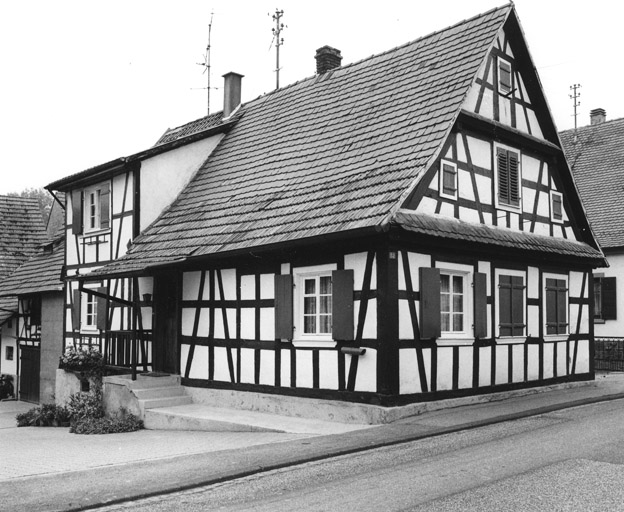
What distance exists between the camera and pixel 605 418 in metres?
12.0

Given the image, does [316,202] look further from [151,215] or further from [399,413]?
[151,215]

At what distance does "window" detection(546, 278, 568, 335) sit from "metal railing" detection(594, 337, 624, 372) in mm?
6991

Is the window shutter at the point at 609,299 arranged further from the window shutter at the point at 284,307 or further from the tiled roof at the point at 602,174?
the window shutter at the point at 284,307

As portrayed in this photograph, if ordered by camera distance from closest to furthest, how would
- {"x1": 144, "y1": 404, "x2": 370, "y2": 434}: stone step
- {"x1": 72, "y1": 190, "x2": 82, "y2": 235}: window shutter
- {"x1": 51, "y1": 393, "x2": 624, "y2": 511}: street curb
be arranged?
1. {"x1": 51, "y1": 393, "x2": 624, "y2": 511}: street curb
2. {"x1": 144, "y1": 404, "x2": 370, "y2": 434}: stone step
3. {"x1": 72, "y1": 190, "x2": 82, "y2": 235}: window shutter

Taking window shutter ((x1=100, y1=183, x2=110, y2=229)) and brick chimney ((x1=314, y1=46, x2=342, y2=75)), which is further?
brick chimney ((x1=314, y1=46, x2=342, y2=75))

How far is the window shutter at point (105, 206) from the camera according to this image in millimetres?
19062

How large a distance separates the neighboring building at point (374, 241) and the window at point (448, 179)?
0.04m

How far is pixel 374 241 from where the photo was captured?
12.2 m

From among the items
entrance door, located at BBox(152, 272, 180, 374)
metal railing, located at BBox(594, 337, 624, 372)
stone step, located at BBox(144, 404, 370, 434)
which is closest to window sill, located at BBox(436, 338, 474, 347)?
stone step, located at BBox(144, 404, 370, 434)

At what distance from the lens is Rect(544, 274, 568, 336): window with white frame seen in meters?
16.0

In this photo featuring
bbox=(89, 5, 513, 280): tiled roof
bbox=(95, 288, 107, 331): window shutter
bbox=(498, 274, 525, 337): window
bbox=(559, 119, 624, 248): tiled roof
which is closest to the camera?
bbox=(89, 5, 513, 280): tiled roof

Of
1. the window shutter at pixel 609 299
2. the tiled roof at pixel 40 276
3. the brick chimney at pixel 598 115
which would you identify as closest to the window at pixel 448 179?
the window shutter at pixel 609 299

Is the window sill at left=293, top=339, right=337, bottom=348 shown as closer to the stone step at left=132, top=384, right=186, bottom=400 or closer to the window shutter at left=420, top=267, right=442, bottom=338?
the window shutter at left=420, top=267, right=442, bottom=338

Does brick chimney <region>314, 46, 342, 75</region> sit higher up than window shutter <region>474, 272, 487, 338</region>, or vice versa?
brick chimney <region>314, 46, 342, 75</region>
